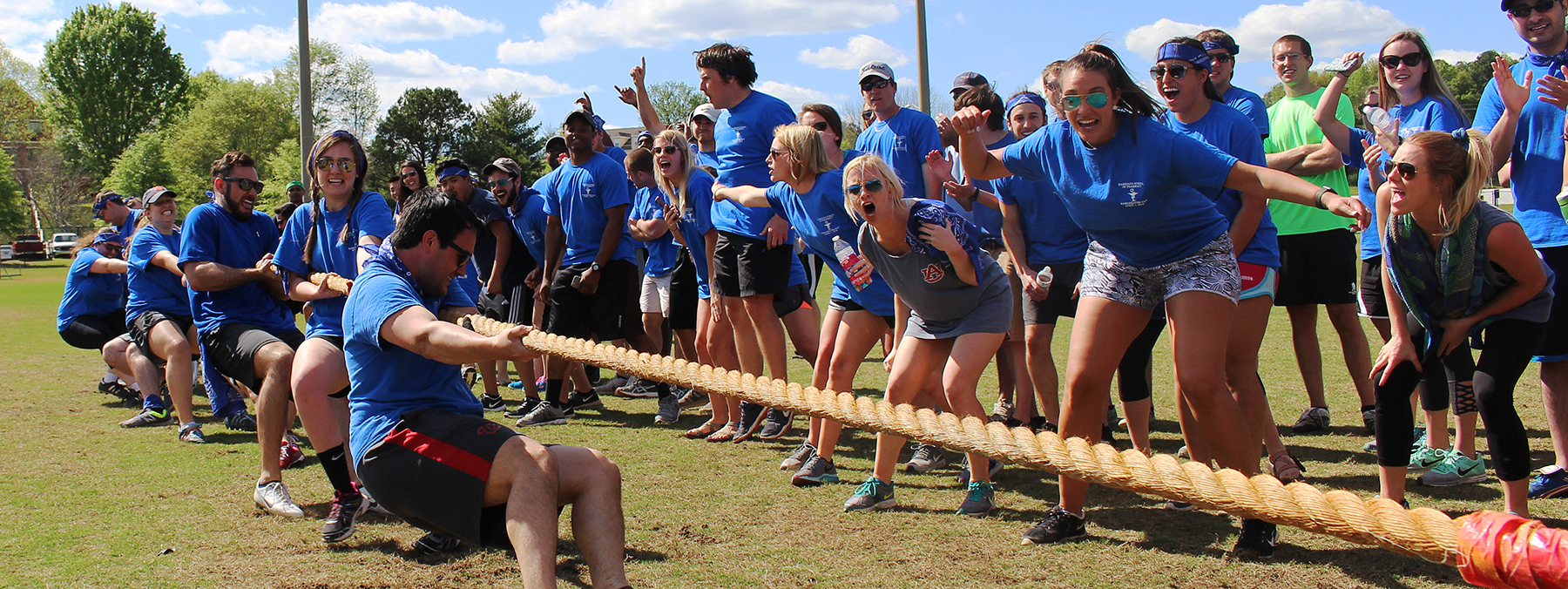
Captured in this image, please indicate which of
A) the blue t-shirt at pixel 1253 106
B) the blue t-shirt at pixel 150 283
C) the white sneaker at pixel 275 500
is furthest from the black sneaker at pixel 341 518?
the blue t-shirt at pixel 1253 106

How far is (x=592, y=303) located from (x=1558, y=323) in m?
5.54

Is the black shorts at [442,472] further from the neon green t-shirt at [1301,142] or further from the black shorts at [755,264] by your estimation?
the neon green t-shirt at [1301,142]

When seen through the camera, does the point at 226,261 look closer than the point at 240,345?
No

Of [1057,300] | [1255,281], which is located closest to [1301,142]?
[1057,300]

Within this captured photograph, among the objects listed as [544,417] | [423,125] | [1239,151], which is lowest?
[544,417]

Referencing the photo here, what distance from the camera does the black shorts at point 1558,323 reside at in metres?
3.98

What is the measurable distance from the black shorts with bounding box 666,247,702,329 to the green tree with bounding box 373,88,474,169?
72.0 meters

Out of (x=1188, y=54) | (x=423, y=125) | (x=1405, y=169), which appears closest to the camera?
(x=1405, y=169)

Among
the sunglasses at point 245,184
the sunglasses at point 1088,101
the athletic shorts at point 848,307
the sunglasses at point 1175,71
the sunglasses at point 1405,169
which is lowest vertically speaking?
the athletic shorts at point 848,307

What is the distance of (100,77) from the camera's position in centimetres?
6881

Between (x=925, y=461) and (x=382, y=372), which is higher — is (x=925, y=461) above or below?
below

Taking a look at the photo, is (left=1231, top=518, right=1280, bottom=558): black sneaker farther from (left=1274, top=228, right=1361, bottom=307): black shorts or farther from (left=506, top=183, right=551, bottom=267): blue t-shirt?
(left=506, top=183, right=551, bottom=267): blue t-shirt

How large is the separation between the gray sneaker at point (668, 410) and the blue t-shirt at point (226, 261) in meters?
2.32

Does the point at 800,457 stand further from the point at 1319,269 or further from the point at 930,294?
the point at 1319,269
